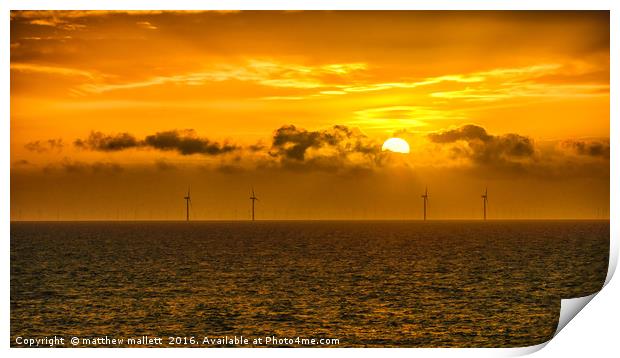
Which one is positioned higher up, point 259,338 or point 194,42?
point 194,42

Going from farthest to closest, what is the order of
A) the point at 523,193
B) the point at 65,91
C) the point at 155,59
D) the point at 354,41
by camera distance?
the point at 523,193 → the point at 354,41 → the point at 155,59 → the point at 65,91

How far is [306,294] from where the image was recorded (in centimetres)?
4366

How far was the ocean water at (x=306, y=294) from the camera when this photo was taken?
33625 mm

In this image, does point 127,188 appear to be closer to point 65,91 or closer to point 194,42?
point 65,91

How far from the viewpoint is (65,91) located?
58531 mm

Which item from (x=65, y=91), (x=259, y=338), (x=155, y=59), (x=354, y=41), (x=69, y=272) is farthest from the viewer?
(x=354, y=41)

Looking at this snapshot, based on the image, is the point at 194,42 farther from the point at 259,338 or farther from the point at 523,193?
the point at 523,193

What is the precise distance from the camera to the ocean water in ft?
110

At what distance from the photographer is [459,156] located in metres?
74.1
